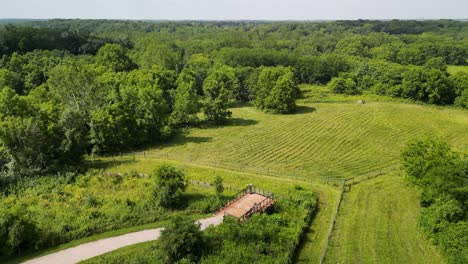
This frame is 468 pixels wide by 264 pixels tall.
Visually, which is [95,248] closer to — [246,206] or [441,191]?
[246,206]

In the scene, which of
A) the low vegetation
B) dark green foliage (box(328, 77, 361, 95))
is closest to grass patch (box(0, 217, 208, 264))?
the low vegetation

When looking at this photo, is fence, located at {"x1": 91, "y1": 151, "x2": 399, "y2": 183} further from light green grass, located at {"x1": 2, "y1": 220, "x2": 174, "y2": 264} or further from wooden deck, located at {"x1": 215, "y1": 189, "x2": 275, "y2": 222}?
light green grass, located at {"x1": 2, "y1": 220, "x2": 174, "y2": 264}

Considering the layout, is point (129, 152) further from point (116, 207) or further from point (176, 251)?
point (176, 251)

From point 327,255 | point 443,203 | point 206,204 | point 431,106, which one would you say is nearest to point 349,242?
point 327,255

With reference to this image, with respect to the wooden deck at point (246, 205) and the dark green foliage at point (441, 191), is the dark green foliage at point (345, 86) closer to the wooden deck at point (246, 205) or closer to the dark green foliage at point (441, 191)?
the dark green foliage at point (441, 191)

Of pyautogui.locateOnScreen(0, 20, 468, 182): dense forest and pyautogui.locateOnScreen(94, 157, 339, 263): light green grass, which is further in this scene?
pyautogui.locateOnScreen(0, 20, 468, 182): dense forest

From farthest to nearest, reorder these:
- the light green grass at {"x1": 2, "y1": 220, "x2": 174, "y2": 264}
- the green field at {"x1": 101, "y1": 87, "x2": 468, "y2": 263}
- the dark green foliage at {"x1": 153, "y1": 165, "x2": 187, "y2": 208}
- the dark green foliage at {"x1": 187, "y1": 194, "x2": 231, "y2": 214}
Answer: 1. the dark green foliage at {"x1": 187, "y1": 194, "x2": 231, "y2": 214}
2. the dark green foliage at {"x1": 153, "y1": 165, "x2": 187, "y2": 208}
3. the green field at {"x1": 101, "y1": 87, "x2": 468, "y2": 263}
4. the light green grass at {"x1": 2, "y1": 220, "x2": 174, "y2": 264}
